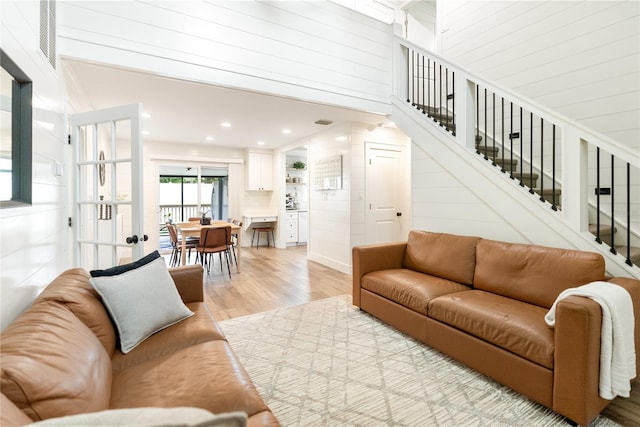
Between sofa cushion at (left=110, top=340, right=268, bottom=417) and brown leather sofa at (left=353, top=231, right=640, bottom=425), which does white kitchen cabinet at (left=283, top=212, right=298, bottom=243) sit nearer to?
brown leather sofa at (left=353, top=231, right=640, bottom=425)

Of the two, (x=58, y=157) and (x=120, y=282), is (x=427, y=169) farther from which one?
(x=58, y=157)

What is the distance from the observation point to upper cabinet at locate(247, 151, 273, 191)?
7324mm

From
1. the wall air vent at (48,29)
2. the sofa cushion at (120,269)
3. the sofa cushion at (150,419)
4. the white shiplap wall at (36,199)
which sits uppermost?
the wall air vent at (48,29)

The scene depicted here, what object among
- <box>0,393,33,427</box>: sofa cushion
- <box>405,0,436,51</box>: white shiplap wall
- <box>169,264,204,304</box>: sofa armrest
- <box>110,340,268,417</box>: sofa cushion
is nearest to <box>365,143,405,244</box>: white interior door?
<box>405,0,436,51</box>: white shiplap wall

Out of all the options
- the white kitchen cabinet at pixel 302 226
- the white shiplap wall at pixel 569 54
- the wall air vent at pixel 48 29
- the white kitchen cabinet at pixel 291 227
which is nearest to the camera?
the wall air vent at pixel 48 29

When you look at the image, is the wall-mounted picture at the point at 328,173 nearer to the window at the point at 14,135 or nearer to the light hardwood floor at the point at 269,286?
the light hardwood floor at the point at 269,286

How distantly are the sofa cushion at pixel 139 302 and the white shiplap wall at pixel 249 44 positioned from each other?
1.99 meters

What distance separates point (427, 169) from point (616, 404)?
2.64 meters

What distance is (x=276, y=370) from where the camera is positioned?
2176 millimetres

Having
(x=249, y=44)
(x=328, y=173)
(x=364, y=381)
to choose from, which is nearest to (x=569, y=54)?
(x=249, y=44)

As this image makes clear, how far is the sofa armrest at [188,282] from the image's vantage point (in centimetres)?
225

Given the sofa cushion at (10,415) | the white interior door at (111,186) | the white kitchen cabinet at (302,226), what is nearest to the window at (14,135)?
the white interior door at (111,186)

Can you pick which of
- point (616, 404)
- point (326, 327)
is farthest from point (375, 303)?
point (616, 404)

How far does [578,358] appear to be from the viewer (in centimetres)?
155
